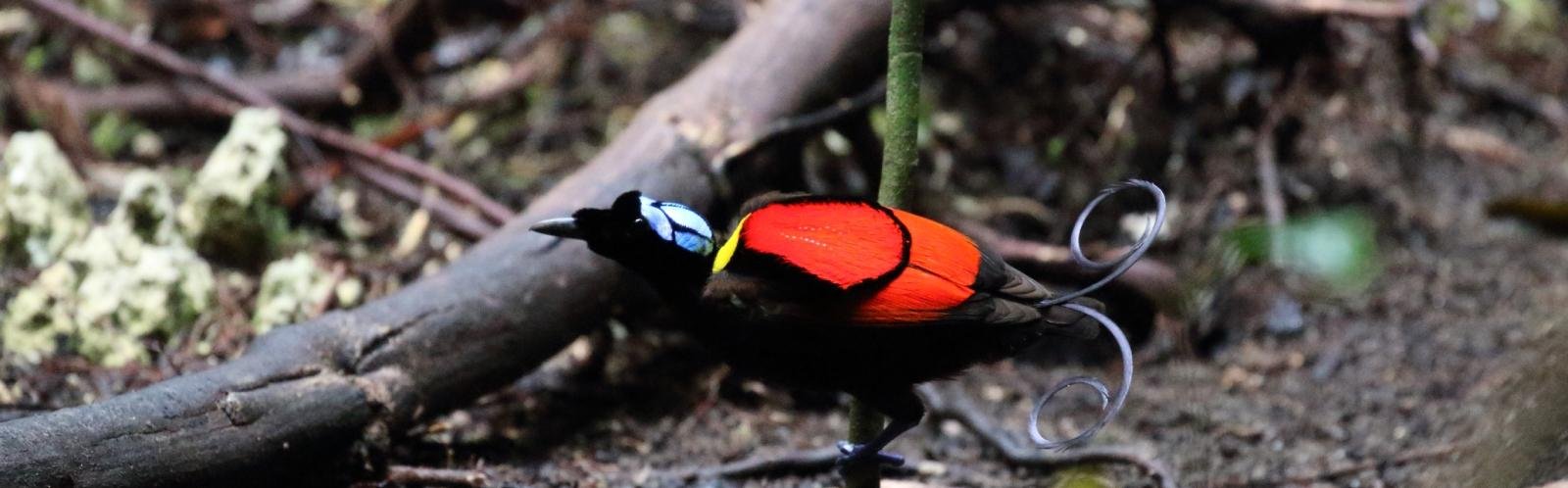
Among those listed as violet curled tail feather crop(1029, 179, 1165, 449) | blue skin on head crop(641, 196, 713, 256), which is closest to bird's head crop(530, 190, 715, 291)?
blue skin on head crop(641, 196, 713, 256)

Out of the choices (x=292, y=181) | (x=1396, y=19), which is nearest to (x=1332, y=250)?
(x=1396, y=19)

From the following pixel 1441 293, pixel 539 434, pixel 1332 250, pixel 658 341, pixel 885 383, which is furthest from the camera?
pixel 1441 293

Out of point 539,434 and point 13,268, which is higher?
point 13,268

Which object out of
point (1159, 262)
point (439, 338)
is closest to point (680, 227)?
point (439, 338)

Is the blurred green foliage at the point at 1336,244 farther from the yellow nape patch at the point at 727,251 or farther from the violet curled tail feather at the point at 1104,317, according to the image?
the yellow nape patch at the point at 727,251

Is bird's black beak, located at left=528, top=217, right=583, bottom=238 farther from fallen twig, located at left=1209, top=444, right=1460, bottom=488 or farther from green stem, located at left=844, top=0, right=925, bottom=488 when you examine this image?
fallen twig, located at left=1209, top=444, right=1460, bottom=488

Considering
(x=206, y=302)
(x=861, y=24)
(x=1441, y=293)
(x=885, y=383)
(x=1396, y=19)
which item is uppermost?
(x=1396, y=19)

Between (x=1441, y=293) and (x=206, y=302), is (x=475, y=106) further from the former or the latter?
(x=1441, y=293)
